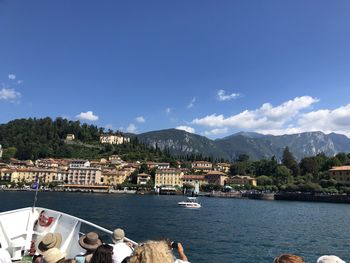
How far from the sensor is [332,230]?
3747cm

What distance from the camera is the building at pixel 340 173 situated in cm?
11729

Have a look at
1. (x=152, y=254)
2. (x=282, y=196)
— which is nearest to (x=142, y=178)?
(x=282, y=196)

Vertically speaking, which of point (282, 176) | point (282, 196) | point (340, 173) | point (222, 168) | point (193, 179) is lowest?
point (282, 196)

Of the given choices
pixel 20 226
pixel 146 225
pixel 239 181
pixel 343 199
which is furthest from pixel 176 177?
pixel 20 226

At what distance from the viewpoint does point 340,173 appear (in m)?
120

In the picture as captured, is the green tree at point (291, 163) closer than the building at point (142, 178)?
Yes

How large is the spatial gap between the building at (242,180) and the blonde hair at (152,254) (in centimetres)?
13955

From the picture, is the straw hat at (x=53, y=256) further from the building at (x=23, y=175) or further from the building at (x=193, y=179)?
the building at (x=23, y=175)

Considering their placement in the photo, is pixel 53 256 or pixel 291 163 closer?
pixel 53 256

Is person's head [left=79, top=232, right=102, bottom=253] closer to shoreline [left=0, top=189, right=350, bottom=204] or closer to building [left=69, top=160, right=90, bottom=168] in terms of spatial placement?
shoreline [left=0, top=189, right=350, bottom=204]

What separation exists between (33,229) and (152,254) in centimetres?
900

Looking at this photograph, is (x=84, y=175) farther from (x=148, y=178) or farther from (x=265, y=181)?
(x=265, y=181)

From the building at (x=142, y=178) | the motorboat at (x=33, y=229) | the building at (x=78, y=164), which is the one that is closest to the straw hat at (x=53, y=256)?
the motorboat at (x=33, y=229)

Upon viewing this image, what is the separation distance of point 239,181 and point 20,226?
135768 millimetres
